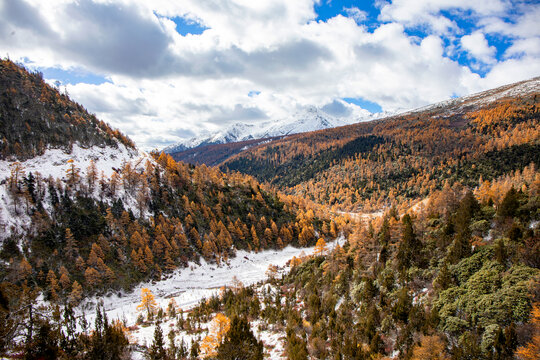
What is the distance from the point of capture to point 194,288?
7388 cm

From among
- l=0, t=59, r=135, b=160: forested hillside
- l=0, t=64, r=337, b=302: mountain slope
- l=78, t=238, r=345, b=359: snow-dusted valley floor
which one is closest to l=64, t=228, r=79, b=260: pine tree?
l=0, t=64, r=337, b=302: mountain slope

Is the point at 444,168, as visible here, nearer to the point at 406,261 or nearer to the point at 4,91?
the point at 406,261

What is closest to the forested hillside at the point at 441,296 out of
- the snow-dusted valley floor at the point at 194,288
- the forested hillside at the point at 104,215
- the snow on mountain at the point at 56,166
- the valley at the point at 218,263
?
the valley at the point at 218,263

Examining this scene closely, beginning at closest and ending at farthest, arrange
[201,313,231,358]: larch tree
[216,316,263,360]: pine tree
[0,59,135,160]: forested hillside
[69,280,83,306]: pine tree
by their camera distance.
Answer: [216,316,263,360]: pine tree < [201,313,231,358]: larch tree < [69,280,83,306]: pine tree < [0,59,135,160]: forested hillside

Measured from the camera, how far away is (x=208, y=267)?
3295 inches

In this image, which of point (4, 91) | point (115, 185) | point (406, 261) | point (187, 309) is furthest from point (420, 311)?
point (4, 91)

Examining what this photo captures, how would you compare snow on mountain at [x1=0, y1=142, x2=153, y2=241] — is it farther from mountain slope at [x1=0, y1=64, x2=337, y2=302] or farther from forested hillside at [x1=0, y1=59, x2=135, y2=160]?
forested hillside at [x1=0, y1=59, x2=135, y2=160]

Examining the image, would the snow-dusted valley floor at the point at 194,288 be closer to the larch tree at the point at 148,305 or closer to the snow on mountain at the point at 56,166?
the larch tree at the point at 148,305

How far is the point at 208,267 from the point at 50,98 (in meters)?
114

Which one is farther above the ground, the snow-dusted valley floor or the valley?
the valley

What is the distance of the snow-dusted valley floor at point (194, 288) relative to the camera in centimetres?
4025

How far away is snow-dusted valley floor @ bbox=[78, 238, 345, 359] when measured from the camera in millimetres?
40250

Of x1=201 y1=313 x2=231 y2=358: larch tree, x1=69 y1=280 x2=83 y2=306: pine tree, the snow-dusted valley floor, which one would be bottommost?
the snow-dusted valley floor

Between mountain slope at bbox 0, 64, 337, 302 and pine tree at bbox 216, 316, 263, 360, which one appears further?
mountain slope at bbox 0, 64, 337, 302
